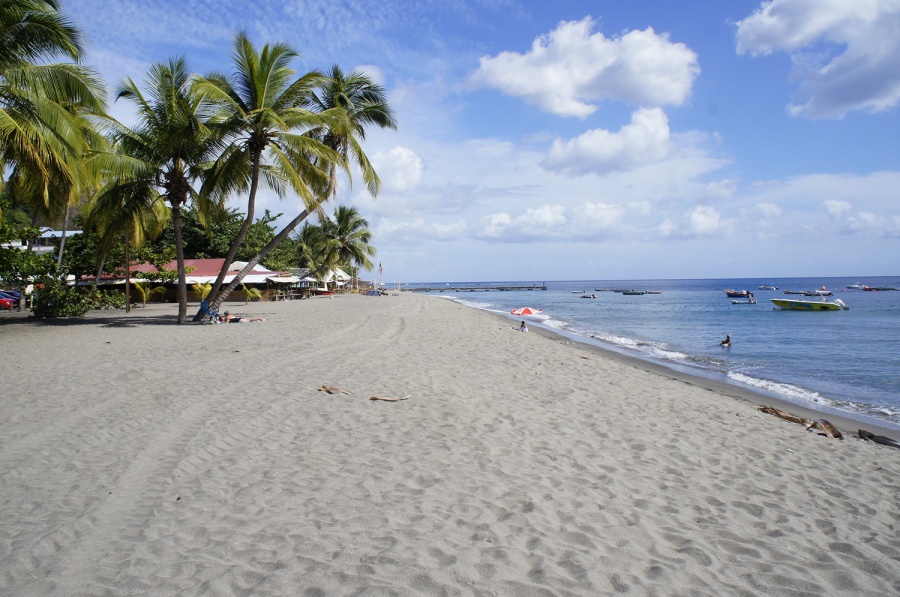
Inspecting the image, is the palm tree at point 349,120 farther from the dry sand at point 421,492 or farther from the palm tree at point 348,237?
the palm tree at point 348,237

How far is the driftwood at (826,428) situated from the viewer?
6078 millimetres

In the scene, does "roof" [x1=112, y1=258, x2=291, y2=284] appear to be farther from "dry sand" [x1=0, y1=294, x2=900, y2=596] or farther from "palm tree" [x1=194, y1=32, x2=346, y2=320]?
"dry sand" [x1=0, y1=294, x2=900, y2=596]

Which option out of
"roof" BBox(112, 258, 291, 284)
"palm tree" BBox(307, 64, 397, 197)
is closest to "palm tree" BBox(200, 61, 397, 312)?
"palm tree" BBox(307, 64, 397, 197)

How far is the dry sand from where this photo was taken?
2750mm

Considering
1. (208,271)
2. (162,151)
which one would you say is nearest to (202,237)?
(208,271)

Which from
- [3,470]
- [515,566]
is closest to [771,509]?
[515,566]

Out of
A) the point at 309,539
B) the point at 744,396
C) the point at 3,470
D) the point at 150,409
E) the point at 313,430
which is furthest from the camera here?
the point at 744,396

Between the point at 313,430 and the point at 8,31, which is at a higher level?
the point at 8,31

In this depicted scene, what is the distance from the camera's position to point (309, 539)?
304 cm

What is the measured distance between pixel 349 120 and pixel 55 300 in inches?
477

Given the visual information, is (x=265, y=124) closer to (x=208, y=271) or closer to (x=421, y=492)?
(x=421, y=492)

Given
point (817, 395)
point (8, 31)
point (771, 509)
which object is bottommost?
point (817, 395)

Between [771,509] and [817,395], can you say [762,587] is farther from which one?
[817,395]

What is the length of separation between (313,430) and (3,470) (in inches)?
94.6
